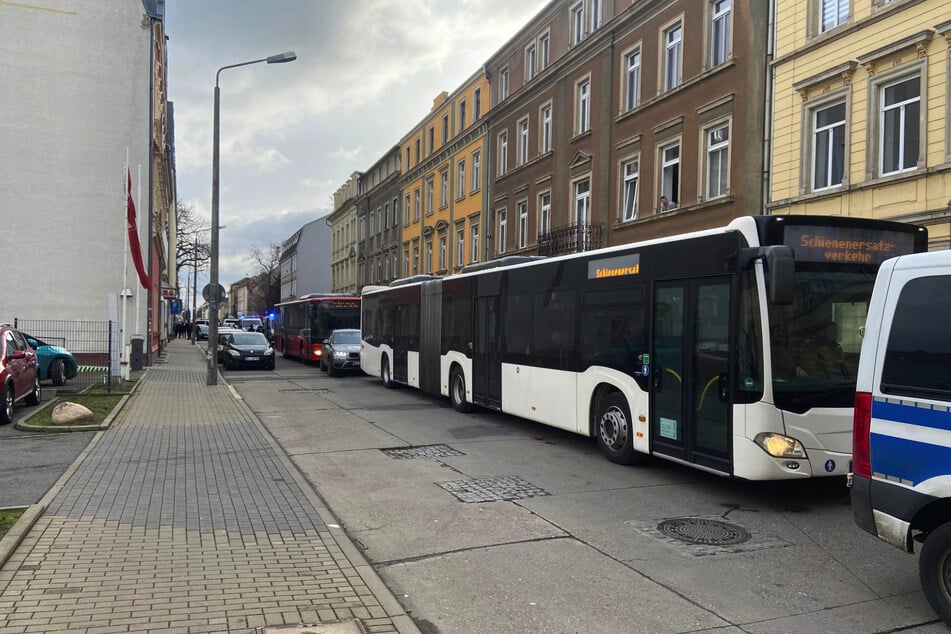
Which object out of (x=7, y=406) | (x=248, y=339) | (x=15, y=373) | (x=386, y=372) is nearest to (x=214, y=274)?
(x=386, y=372)

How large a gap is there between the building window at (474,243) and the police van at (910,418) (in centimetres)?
3123

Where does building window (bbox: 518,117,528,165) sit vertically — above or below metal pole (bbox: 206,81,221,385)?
above

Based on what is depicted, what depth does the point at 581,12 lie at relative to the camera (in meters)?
26.8

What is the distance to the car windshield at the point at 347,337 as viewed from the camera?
2652 centimetres

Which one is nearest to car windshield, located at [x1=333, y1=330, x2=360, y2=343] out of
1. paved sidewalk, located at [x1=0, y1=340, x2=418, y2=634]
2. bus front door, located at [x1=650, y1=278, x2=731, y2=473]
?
paved sidewalk, located at [x1=0, y1=340, x2=418, y2=634]

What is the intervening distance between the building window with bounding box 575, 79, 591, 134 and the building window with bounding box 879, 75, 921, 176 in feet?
39.1

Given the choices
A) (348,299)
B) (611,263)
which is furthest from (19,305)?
(611,263)

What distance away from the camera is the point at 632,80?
23.5 meters

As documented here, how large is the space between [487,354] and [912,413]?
378 inches

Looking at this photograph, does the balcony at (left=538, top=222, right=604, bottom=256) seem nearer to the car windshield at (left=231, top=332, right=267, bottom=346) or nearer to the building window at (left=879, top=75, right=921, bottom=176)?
the building window at (left=879, top=75, right=921, bottom=176)

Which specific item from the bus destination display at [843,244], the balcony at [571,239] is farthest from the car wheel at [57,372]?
the bus destination display at [843,244]

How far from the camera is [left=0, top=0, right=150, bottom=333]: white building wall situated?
25.7 meters

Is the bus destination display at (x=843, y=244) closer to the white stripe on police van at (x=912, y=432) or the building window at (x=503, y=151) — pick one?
Result: the white stripe on police van at (x=912, y=432)

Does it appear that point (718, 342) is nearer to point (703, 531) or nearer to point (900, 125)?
point (703, 531)
